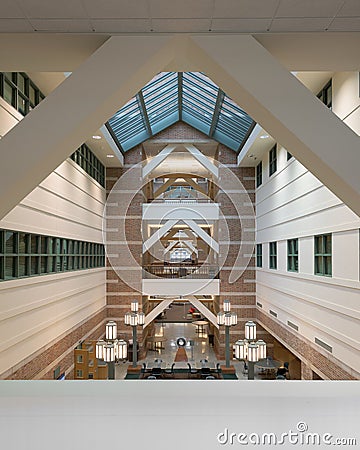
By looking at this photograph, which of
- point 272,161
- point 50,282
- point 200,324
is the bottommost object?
point 200,324

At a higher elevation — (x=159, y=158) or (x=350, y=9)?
(x=159, y=158)

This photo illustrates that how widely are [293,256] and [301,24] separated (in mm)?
10774

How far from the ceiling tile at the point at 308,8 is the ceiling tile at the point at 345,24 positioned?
8cm

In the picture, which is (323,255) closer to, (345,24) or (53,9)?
(345,24)

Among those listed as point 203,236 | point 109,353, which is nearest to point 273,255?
point 203,236

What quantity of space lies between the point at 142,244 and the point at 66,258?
22.0ft

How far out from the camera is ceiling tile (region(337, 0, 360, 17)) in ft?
7.03

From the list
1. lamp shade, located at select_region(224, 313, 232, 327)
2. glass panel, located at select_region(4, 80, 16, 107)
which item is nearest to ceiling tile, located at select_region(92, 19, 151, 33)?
glass panel, located at select_region(4, 80, 16, 107)

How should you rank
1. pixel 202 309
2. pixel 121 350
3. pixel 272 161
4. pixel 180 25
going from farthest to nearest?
pixel 202 309 < pixel 272 161 < pixel 121 350 < pixel 180 25

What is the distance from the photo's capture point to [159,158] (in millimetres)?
19562

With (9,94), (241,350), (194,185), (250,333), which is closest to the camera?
(9,94)

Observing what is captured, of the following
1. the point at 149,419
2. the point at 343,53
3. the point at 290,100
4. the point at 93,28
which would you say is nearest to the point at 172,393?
the point at 149,419

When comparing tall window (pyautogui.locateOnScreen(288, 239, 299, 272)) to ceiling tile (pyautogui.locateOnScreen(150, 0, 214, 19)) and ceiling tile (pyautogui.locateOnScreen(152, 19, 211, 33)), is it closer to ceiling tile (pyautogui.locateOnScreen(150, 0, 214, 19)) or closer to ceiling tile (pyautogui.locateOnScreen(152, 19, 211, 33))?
ceiling tile (pyautogui.locateOnScreen(152, 19, 211, 33))

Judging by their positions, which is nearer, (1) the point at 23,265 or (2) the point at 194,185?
(1) the point at 23,265
